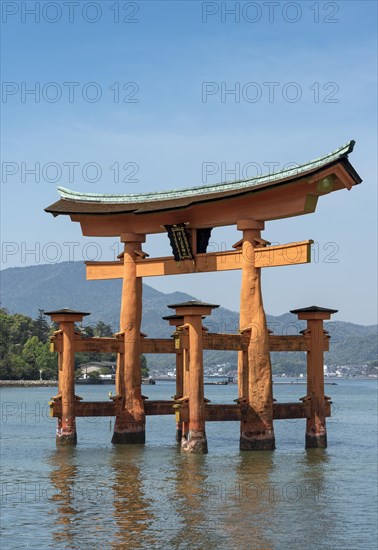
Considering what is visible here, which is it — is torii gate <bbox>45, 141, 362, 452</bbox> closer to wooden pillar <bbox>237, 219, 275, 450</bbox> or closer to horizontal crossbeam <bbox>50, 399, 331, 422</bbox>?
wooden pillar <bbox>237, 219, 275, 450</bbox>

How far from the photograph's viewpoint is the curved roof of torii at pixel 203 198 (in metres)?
31.2

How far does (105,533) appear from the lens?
19938mm

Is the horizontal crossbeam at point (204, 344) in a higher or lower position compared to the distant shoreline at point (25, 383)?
higher

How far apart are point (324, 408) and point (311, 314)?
10.4ft

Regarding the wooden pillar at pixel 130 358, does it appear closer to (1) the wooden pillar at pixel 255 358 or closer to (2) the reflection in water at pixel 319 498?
(1) the wooden pillar at pixel 255 358

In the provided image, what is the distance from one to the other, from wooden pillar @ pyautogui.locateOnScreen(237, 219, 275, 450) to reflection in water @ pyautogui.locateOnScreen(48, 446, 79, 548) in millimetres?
5827

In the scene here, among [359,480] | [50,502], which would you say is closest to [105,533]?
[50,502]

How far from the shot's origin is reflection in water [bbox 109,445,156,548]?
1955 centimetres

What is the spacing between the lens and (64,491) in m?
25.2

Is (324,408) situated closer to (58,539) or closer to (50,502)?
(50,502)

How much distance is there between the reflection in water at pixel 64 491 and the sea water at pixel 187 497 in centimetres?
3

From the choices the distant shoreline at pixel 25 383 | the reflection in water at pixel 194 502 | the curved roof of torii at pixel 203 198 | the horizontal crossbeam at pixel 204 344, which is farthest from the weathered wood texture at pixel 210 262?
the distant shoreline at pixel 25 383

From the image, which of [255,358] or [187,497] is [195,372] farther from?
[187,497]

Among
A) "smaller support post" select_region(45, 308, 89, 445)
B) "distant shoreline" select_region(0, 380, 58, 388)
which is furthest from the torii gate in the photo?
"distant shoreline" select_region(0, 380, 58, 388)
